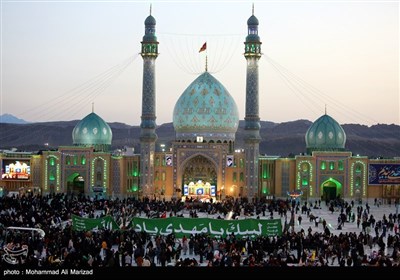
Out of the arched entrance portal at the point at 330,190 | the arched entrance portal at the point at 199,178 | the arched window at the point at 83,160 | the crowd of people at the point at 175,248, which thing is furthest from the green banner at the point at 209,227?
the arched entrance portal at the point at 330,190

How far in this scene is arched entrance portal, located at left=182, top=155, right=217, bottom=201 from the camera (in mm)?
47750

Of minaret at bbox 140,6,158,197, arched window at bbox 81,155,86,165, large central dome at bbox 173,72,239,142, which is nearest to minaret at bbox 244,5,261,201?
large central dome at bbox 173,72,239,142

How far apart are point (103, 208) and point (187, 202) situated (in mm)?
6881

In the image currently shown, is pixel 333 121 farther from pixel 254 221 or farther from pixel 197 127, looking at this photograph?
pixel 254 221

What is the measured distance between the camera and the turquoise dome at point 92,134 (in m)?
50.0

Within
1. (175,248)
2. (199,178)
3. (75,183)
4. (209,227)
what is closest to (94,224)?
(175,248)

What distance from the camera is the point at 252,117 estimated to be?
151ft

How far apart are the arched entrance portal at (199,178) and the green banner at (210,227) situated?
23339 mm

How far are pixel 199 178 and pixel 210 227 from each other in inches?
972

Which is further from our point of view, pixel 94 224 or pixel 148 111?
pixel 148 111

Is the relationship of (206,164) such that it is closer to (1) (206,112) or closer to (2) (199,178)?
(2) (199,178)

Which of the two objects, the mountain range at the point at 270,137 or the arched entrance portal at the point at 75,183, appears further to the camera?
the mountain range at the point at 270,137

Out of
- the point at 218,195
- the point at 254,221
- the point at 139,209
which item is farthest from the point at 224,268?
the point at 218,195

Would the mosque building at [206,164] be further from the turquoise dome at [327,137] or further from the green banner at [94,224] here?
the green banner at [94,224]
